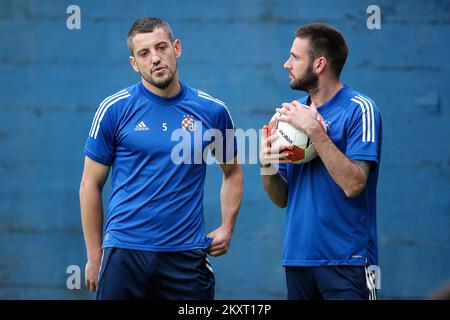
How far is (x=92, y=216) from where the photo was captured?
4914 millimetres

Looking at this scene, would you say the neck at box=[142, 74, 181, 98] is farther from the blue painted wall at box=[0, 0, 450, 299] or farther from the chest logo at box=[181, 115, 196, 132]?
the blue painted wall at box=[0, 0, 450, 299]

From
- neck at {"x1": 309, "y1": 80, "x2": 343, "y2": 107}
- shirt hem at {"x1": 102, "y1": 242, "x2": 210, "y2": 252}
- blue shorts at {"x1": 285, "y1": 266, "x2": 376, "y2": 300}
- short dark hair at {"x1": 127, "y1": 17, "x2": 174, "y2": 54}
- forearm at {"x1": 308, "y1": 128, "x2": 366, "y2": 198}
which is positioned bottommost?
blue shorts at {"x1": 285, "y1": 266, "x2": 376, "y2": 300}

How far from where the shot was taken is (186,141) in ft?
15.8

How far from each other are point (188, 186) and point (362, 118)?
98cm

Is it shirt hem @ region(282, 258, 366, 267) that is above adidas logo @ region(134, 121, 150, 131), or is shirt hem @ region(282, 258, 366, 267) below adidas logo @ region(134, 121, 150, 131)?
below

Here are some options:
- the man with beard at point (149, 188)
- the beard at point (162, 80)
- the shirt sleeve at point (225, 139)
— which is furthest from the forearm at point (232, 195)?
the beard at point (162, 80)

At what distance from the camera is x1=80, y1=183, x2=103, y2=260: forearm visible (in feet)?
16.1

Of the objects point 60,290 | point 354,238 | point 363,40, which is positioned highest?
point 363,40

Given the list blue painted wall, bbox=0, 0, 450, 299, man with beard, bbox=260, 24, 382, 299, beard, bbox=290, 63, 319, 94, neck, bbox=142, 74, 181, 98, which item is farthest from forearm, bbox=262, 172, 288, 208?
blue painted wall, bbox=0, 0, 450, 299

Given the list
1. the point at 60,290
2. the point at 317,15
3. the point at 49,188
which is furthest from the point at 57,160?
the point at 317,15

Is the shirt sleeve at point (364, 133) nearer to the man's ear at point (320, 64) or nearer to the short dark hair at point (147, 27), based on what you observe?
the man's ear at point (320, 64)

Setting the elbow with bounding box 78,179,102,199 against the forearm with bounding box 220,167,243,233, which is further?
the forearm with bounding box 220,167,243,233

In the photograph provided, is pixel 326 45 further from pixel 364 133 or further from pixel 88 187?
pixel 88 187
